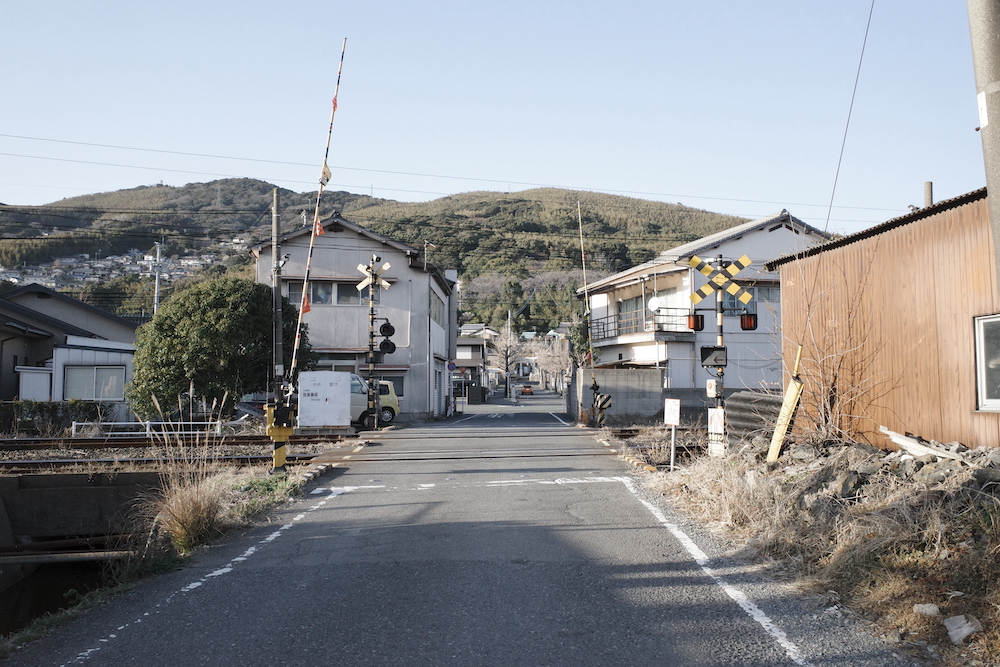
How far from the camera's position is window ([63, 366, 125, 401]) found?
2689 centimetres

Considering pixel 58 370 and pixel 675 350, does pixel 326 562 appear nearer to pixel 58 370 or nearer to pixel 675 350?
pixel 58 370

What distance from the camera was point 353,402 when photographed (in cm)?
2545

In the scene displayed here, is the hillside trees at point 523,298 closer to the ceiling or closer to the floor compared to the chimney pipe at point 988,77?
closer to the ceiling

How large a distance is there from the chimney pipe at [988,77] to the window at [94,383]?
28.7 m

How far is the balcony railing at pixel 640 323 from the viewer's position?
33341mm

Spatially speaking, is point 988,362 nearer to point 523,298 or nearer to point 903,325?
point 903,325

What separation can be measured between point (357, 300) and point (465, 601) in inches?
1079

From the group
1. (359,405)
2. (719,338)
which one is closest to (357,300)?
(359,405)

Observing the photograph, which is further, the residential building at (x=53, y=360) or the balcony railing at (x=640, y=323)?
the balcony railing at (x=640, y=323)

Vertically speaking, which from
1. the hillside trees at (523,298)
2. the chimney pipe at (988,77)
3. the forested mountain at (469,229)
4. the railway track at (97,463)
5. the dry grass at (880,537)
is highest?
the forested mountain at (469,229)

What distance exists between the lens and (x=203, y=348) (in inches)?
916

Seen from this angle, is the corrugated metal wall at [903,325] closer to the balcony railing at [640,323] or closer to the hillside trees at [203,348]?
the hillside trees at [203,348]

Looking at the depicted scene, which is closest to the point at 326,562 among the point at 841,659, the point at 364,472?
the point at 841,659

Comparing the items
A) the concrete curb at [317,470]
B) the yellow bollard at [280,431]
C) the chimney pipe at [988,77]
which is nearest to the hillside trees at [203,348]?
the concrete curb at [317,470]
